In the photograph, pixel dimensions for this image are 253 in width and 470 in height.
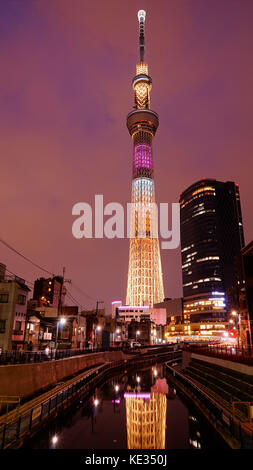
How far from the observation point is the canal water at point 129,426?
15.6 m

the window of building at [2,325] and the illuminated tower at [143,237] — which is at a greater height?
the illuminated tower at [143,237]

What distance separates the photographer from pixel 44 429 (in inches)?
669

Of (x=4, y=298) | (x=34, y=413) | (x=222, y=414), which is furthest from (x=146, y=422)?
(x=4, y=298)

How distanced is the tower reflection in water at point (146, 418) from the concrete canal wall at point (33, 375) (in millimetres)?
7308

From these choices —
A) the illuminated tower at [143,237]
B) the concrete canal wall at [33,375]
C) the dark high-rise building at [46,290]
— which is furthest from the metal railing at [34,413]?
the illuminated tower at [143,237]

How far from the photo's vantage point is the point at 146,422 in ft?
66.9

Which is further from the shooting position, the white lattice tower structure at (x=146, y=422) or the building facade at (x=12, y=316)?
the building facade at (x=12, y=316)

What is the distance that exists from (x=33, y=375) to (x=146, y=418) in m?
9.68

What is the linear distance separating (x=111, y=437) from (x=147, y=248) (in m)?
143

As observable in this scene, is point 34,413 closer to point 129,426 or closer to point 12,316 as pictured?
point 129,426

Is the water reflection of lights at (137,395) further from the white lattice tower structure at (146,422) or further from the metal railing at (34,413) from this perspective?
the metal railing at (34,413)

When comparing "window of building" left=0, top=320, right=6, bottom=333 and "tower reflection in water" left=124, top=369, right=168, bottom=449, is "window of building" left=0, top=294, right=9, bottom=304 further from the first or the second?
"tower reflection in water" left=124, top=369, right=168, bottom=449
